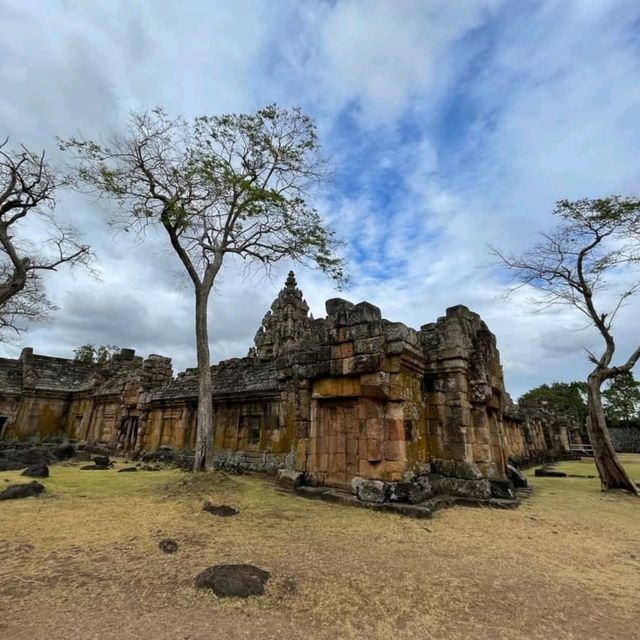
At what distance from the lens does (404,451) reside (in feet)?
21.3

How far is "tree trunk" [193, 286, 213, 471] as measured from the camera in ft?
29.6

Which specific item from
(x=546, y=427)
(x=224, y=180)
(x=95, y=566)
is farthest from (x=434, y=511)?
(x=546, y=427)

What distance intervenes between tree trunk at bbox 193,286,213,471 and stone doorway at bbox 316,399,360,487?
3.40m

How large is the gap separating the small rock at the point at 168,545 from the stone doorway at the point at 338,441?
3.56 m

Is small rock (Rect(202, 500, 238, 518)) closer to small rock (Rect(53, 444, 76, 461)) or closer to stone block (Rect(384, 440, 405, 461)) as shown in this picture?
stone block (Rect(384, 440, 405, 461))

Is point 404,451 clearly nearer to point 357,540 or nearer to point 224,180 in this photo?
point 357,540

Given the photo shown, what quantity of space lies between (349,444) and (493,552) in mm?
3287

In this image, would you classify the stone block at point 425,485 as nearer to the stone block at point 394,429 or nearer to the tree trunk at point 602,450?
the stone block at point 394,429

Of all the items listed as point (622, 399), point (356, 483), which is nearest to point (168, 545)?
point (356, 483)

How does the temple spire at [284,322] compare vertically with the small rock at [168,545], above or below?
above

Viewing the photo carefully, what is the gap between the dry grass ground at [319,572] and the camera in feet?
8.47

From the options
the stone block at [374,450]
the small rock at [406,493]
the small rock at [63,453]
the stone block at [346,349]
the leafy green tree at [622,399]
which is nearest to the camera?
the small rock at [406,493]

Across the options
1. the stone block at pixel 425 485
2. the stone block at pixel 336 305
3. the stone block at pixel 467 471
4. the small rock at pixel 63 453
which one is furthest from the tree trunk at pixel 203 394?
the small rock at pixel 63 453

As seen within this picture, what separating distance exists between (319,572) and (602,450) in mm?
9975
